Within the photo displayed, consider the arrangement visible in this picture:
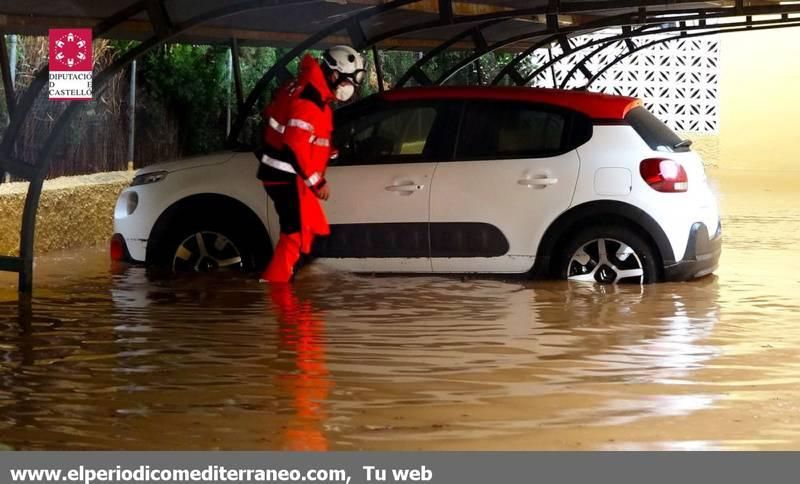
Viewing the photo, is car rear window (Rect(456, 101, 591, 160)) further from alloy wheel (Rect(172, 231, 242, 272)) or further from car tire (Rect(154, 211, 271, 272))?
alloy wheel (Rect(172, 231, 242, 272))

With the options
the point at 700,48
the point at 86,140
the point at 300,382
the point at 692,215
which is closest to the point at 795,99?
the point at 700,48

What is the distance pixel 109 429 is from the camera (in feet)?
18.7

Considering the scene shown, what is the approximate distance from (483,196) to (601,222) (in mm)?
809

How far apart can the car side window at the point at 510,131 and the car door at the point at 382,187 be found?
0.21 meters

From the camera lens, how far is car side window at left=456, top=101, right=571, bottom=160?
9.55 metres

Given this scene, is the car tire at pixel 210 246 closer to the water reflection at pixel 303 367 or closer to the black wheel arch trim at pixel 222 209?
the black wheel arch trim at pixel 222 209

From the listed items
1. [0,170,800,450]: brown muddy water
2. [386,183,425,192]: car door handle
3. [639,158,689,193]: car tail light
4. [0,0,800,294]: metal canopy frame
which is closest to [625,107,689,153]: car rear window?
[639,158,689,193]: car tail light

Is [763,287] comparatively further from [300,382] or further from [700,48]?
[700,48]

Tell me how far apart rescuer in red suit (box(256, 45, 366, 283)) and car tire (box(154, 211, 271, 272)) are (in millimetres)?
250

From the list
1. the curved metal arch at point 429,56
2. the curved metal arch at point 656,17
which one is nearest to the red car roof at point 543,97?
the curved metal arch at point 429,56

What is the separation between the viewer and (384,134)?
976cm

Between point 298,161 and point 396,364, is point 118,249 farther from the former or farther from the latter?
point 396,364

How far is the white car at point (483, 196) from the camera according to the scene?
30.8 ft

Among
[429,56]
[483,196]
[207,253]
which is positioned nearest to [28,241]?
[207,253]
